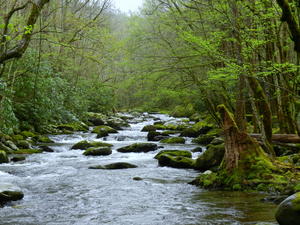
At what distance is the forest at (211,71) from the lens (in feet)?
19.2

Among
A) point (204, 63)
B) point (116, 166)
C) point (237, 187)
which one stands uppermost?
point (204, 63)

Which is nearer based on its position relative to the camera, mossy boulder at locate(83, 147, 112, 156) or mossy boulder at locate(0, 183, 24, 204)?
mossy boulder at locate(0, 183, 24, 204)

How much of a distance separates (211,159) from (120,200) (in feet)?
12.9

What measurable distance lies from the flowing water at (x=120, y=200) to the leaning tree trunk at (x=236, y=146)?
991 mm

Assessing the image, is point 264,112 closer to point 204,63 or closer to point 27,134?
point 204,63

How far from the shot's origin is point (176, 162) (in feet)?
34.4

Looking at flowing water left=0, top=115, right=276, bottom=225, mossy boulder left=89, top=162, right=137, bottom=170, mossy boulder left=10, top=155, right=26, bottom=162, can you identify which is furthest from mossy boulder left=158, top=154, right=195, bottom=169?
mossy boulder left=10, top=155, right=26, bottom=162

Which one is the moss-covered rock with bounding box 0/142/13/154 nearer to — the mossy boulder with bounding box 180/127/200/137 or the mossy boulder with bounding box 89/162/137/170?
the mossy boulder with bounding box 89/162/137/170

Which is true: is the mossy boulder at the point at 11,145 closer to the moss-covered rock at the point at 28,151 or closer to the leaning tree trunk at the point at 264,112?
the moss-covered rock at the point at 28,151

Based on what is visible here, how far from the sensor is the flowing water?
17.4 feet

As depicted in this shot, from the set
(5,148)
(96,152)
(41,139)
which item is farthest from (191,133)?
(5,148)

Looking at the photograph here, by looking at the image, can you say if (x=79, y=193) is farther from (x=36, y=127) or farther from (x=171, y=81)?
(x=36, y=127)

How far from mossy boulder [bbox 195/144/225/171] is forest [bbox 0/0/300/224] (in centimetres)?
7

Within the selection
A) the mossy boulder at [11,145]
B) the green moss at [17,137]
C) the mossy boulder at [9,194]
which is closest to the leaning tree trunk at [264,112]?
the mossy boulder at [9,194]
